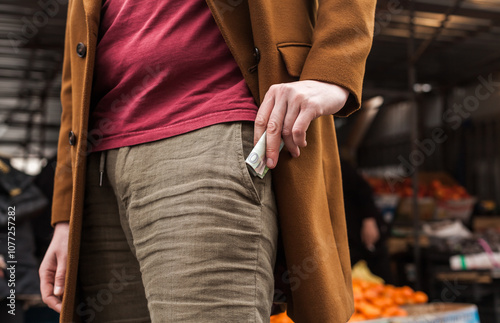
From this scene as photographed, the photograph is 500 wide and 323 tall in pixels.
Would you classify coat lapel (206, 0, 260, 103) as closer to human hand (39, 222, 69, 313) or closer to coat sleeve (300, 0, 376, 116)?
coat sleeve (300, 0, 376, 116)

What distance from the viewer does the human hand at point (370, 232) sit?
434 cm

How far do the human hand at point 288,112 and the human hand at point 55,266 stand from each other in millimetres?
548

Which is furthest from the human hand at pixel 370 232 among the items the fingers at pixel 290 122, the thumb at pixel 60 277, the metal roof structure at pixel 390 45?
the fingers at pixel 290 122

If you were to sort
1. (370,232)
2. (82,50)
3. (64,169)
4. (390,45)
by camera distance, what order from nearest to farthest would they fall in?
(82,50), (64,169), (370,232), (390,45)

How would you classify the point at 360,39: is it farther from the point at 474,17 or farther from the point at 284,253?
the point at 474,17

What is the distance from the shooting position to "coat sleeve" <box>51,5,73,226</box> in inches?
43.4

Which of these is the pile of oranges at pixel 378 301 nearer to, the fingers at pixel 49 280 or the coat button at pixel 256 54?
the fingers at pixel 49 280

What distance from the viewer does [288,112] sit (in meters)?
0.77

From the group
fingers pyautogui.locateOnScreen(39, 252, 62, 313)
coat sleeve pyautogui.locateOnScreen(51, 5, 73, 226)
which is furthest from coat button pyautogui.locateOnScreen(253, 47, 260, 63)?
fingers pyautogui.locateOnScreen(39, 252, 62, 313)

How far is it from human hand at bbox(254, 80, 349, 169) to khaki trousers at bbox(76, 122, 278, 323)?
45 millimetres

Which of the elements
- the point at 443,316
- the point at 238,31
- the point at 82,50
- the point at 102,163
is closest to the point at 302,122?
the point at 238,31

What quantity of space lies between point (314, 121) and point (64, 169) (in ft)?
1.99

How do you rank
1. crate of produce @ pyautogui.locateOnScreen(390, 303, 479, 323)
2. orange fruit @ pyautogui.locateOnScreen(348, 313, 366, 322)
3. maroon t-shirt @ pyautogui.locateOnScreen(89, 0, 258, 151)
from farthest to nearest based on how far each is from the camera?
orange fruit @ pyautogui.locateOnScreen(348, 313, 366, 322) → crate of produce @ pyautogui.locateOnScreen(390, 303, 479, 323) → maroon t-shirt @ pyautogui.locateOnScreen(89, 0, 258, 151)

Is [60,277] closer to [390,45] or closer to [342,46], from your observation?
[342,46]
